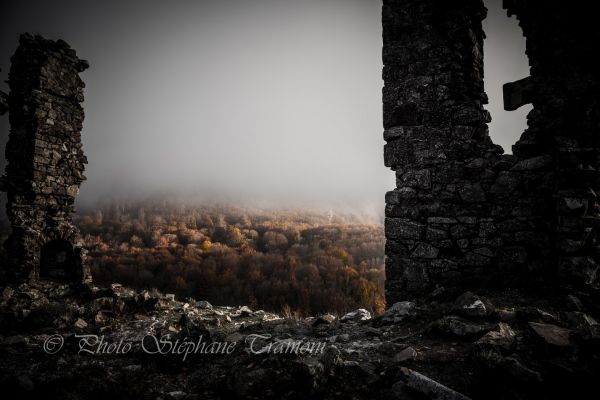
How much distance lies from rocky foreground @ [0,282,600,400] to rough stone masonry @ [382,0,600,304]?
0.56 m

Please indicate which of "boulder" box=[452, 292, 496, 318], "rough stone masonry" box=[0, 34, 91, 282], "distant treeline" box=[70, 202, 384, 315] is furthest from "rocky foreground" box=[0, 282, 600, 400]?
"distant treeline" box=[70, 202, 384, 315]

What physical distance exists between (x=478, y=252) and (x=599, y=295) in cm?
139

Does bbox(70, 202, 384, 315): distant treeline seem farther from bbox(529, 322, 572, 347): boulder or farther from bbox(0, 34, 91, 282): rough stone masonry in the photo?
bbox(529, 322, 572, 347): boulder

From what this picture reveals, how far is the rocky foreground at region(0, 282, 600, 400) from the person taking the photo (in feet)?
7.28

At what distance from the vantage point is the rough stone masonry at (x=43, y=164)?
8.12 meters

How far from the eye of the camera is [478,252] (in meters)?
4.56

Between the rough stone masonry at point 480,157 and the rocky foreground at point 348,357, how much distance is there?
0.56 metres

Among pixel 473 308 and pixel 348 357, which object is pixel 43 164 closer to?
pixel 348 357

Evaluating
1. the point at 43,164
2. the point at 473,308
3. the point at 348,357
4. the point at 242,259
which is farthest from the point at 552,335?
Result: the point at 43,164

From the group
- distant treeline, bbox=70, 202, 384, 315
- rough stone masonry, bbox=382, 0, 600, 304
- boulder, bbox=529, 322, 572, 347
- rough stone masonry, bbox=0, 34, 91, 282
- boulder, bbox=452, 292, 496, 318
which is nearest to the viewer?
boulder, bbox=529, 322, 572, 347

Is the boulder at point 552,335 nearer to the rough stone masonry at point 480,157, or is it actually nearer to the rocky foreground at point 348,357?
the rocky foreground at point 348,357

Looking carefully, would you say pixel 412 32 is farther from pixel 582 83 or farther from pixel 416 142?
pixel 582 83

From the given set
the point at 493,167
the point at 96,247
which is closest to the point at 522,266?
the point at 493,167

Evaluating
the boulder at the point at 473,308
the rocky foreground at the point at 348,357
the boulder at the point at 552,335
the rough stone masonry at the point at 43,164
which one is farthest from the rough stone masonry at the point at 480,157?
the rough stone masonry at the point at 43,164
